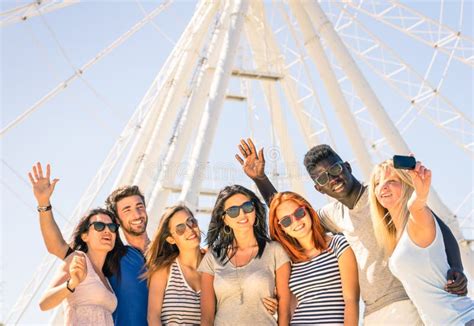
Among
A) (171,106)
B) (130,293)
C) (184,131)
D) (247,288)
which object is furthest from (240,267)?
(171,106)

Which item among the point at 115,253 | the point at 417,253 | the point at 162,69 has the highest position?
the point at 162,69

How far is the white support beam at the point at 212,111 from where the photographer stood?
11.2 metres

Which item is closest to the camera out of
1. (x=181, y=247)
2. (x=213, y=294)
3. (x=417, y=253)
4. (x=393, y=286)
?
(x=417, y=253)

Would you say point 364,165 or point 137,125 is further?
point 137,125

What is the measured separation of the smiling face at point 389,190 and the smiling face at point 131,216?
7.18 ft

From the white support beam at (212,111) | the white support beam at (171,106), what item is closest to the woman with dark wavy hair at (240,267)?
the white support beam at (212,111)

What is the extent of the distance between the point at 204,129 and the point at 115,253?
21.5ft

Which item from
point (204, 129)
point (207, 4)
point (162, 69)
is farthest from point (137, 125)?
point (204, 129)

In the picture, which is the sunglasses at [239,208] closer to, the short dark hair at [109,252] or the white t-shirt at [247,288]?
the white t-shirt at [247,288]

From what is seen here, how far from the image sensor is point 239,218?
5461 mm

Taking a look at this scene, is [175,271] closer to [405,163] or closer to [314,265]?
[314,265]

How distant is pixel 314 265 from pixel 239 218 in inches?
27.8

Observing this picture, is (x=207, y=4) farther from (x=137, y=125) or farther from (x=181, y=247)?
(x=181, y=247)

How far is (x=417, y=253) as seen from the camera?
4453mm
